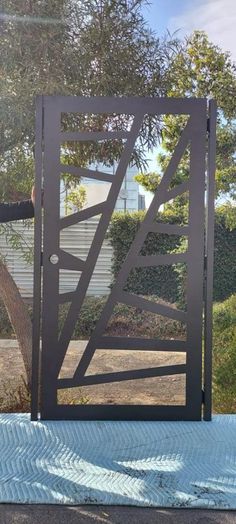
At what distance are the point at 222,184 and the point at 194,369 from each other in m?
5.08

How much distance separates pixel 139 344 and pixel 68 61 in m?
1.97

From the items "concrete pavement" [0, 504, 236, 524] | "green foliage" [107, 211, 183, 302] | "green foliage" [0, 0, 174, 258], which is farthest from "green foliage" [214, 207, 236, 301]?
"concrete pavement" [0, 504, 236, 524]

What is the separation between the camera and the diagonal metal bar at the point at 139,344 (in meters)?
3.34

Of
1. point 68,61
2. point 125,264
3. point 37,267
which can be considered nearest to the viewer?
point 37,267

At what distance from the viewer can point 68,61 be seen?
358 centimetres

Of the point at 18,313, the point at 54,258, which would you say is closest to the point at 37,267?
the point at 54,258

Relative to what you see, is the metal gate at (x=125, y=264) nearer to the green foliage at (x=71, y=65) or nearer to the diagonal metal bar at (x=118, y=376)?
the diagonal metal bar at (x=118, y=376)

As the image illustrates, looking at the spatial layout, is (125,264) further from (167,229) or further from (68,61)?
(68,61)

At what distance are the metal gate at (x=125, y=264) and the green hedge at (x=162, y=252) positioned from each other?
559 centimetres

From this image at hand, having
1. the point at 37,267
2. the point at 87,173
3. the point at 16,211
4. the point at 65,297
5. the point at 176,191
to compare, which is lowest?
the point at 65,297

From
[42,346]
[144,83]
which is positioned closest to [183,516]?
[42,346]

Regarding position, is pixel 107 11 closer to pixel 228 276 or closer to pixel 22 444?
pixel 22 444

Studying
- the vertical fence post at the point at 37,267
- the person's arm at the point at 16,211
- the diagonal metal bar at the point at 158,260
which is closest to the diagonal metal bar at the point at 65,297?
the vertical fence post at the point at 37,267

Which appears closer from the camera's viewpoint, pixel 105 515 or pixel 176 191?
pixel 105 515
